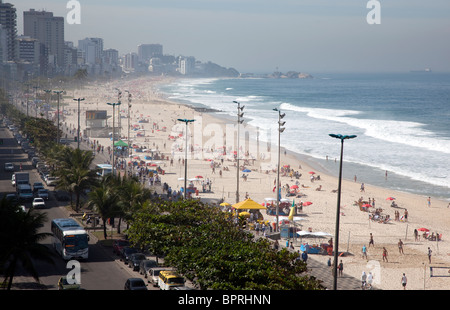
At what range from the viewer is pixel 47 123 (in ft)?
178

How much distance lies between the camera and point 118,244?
25203 mm

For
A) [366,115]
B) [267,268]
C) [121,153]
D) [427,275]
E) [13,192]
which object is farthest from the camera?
[366,115]

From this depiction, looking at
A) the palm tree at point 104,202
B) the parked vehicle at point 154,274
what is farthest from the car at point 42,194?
the parked vehicle at point 154,274

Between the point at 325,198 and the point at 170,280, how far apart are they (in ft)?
77.6

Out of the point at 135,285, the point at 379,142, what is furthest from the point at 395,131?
the point at 135,285

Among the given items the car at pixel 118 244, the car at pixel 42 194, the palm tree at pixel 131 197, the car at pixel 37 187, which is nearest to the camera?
the car at pixel 118 244

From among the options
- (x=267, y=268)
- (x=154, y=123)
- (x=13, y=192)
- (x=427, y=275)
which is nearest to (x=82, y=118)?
(x=154, y=123)

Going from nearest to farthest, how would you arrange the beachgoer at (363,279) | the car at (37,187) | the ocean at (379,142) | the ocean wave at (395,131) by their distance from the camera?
the beachgoer at (363,279), the car at (37,187), the ocean at (379,142), the ocean wave at (395,131)

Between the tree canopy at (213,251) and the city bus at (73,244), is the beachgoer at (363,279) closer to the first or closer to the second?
the tree canopy at (213,251)

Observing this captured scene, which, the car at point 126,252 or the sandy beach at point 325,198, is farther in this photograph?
the sandy beach at point 325,198

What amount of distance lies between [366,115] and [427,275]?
7296cm

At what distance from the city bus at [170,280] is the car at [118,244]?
578cm

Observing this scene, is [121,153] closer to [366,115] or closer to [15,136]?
[15,136]

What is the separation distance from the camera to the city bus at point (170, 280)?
18945 millimetres
